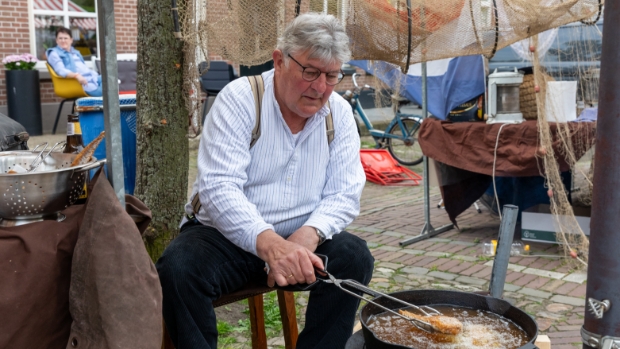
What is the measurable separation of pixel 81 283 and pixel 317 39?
1252 mm

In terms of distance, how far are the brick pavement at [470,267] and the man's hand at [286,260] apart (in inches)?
72.2

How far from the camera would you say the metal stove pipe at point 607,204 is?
5.79 feet

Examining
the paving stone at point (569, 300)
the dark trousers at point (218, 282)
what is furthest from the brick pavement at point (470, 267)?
the dark trousers at point (218, 282)

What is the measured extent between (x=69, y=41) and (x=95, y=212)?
28.3 feet

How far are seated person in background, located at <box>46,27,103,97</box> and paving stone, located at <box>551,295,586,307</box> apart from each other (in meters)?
7.30

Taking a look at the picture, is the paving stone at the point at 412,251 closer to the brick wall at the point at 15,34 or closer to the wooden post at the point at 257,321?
the wooden post at the point at 257,321

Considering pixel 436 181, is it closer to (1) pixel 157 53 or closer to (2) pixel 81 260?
(1) pixel 157 53

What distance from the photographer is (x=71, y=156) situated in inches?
83.4

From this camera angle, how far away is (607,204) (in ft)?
5.94

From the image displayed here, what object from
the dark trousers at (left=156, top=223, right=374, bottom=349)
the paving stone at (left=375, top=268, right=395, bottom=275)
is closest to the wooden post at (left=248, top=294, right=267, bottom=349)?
the dark trousers at (left=156, top=223, right=374, bottom=349)

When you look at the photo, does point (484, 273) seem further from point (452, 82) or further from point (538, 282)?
point (452, 82)

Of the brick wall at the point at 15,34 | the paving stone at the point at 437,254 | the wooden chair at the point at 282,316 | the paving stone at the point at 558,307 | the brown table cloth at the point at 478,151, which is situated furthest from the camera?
the brick wall at the point at 15,34

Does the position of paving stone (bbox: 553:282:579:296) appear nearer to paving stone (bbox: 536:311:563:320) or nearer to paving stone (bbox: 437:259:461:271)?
paving stone (bbox: 536:311:563:320)

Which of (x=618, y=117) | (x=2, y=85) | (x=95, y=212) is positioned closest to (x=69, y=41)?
(x=2, y=85)
